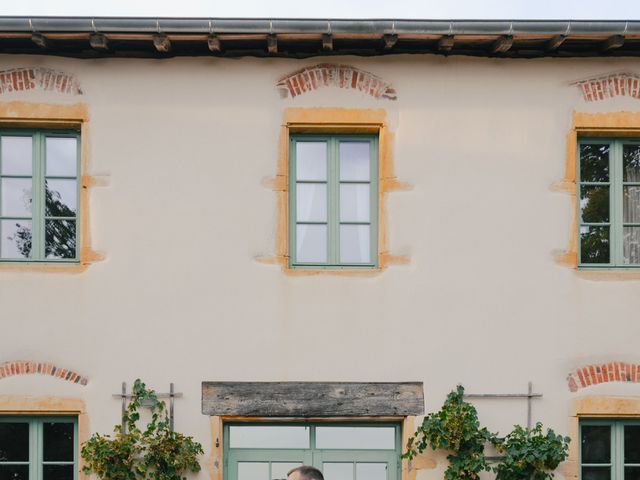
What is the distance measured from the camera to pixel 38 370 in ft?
27.1

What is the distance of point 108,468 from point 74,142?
2945 mm

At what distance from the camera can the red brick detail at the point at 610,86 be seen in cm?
859

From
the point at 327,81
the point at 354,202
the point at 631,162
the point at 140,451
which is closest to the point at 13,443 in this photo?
the point at 140,451

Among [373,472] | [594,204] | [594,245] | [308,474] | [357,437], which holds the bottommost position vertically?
[373,472]

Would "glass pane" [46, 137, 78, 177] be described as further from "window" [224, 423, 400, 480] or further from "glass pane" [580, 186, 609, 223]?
"glass pane" [580, 186, 609, 223]

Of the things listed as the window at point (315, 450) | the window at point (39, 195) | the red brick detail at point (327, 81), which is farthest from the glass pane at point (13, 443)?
the red brick detail at point (327, 81)

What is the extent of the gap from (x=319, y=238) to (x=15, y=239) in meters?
2.76

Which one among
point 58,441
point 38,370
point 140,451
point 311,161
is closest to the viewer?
point 140,451

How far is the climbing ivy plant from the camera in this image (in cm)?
803

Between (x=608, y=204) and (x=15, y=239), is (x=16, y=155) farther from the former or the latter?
(x=608, y=204)

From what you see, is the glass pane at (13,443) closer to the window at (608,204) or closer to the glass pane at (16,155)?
the glass pane at (16,155)

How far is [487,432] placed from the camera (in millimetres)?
8211

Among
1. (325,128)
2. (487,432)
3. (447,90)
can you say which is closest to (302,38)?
(325,128)

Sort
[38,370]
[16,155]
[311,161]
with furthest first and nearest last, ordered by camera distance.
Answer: [311,161] → [16,155] → [38,370]
